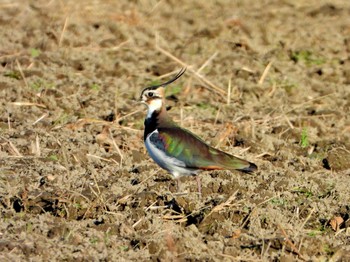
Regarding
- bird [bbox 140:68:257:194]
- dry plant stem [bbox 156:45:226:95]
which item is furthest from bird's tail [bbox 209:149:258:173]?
dry plant stem [bbox 156:45:226:95]

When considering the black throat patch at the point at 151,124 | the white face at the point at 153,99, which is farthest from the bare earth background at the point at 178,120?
the white face at the point at 153,99

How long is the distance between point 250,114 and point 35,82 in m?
2.19

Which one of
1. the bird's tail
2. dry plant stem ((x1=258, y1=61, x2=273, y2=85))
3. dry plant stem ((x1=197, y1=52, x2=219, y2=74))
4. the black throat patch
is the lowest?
dry plant stem ((x1=258, y1=61, x2=273, y2=85))

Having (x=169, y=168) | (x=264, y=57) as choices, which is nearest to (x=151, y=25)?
(x=264, y=57)

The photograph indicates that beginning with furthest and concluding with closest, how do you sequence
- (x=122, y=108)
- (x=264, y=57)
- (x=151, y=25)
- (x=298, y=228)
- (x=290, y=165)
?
(x=151, y=25), (x=264, y=57), (x=122, y=108), (x=290, y=165), (x=298, y=228)

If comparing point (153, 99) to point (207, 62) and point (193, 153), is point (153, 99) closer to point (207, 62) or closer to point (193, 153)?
point (193, 153)

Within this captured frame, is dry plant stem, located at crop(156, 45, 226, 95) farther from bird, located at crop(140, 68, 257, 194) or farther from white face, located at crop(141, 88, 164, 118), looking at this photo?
bird, located at crop(140, 68, 257, 194)

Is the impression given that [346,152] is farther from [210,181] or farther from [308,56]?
[308,56]

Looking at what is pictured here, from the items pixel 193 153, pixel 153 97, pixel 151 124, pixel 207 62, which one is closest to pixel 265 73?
pixel 207 62

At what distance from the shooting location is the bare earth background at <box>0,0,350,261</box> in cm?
565

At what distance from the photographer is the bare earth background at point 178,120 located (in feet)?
18.5

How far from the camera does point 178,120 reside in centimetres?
806

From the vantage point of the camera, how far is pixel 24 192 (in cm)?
605

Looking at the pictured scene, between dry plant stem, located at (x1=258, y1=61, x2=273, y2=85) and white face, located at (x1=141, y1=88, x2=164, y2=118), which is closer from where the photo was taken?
white face, located at (x1=141, y1=88, x2=164, y2=118)
